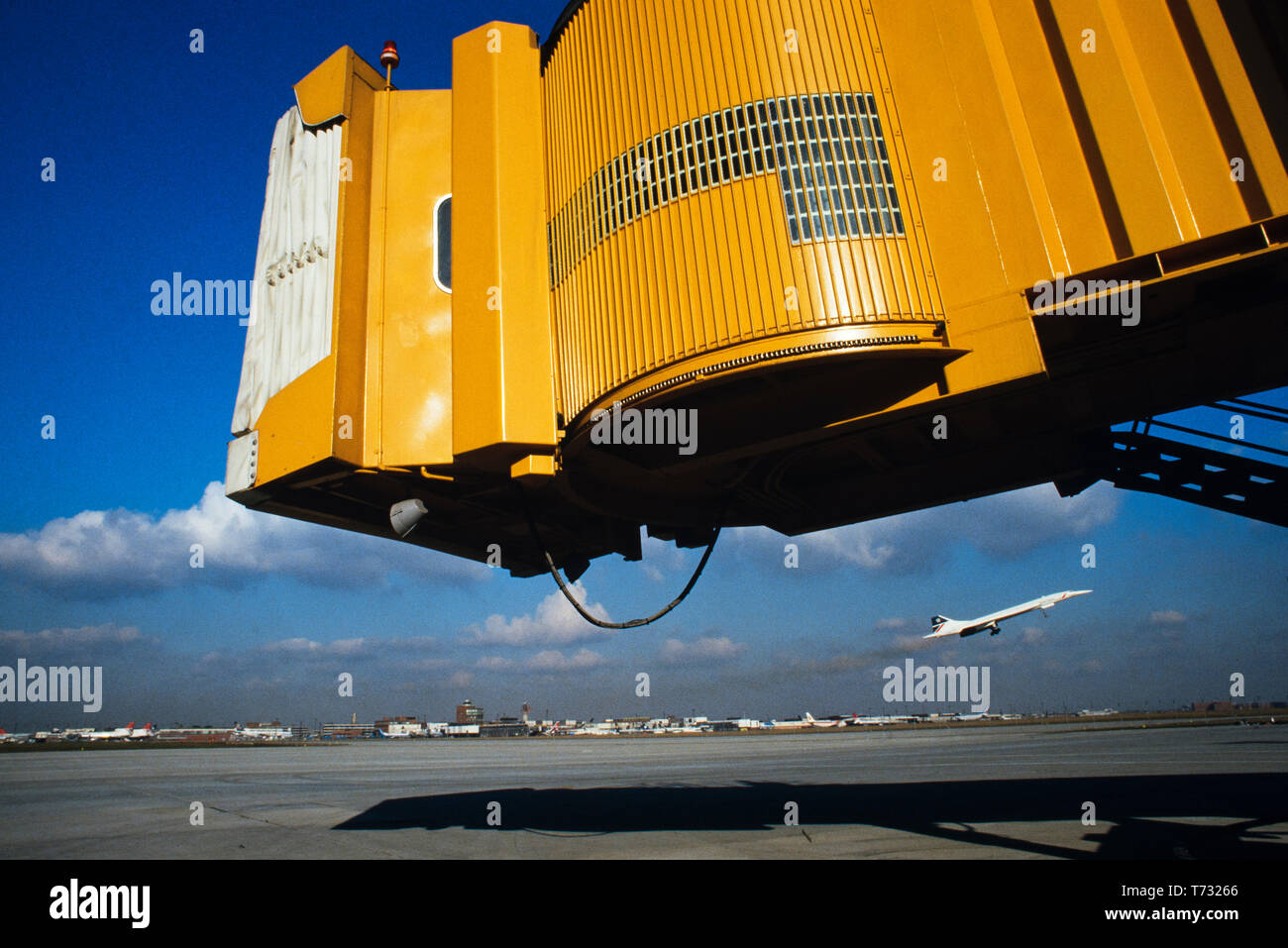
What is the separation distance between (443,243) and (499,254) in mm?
1366

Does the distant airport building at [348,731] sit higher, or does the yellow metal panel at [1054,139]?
the yellow metal panel at [1054,139]

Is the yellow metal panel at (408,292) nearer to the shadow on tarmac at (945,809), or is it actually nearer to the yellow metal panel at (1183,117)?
the yellow metal panel at (1183,117)

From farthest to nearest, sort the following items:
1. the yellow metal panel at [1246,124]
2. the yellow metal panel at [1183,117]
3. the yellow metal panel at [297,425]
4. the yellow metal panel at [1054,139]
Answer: the yellow metal panel at [297,425], the yellow metal panel at [1054,139], the yellow metal panel at [1183,117], the yellow metal panel at [1246,124]

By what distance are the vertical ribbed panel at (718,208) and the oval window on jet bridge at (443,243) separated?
5.42 feet

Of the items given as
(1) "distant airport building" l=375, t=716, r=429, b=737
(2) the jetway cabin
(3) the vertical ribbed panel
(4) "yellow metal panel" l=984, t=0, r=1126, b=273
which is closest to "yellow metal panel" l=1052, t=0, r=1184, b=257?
(2) the jetway cabin

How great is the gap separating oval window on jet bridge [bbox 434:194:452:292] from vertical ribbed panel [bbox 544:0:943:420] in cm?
Answer: 165

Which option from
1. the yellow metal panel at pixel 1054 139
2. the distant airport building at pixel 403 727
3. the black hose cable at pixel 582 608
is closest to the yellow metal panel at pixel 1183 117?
the yellow metal panel at pixel 1054 139

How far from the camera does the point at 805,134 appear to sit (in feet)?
22.3

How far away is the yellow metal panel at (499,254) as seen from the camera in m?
8.18

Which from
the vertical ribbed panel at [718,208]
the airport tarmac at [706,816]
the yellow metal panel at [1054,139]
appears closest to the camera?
the yellow metal panel at [1054,139]

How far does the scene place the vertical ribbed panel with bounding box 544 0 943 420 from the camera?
6.45m
